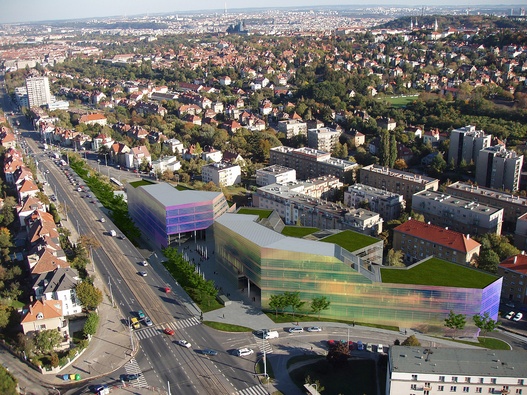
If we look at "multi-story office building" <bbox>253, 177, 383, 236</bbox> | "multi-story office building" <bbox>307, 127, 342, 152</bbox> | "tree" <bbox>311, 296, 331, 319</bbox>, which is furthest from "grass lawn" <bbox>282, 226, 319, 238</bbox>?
"multi-story office building" <bbox>307, 127, 342, 152</bbox>

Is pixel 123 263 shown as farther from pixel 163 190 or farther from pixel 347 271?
pixel 347 271

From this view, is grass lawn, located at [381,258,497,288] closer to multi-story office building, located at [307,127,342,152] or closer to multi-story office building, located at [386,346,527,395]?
multi-story office building, located at [386,346,527,395]

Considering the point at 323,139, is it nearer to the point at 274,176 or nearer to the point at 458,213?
the point at 274,176

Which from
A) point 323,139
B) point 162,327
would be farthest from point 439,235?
point 323,139

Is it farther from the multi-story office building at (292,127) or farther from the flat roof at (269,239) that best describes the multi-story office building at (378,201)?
the multi-story office building at (292,127)

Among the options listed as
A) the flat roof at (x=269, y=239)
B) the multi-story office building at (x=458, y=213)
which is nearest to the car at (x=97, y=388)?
the flat roof at (x=269, y=239)
